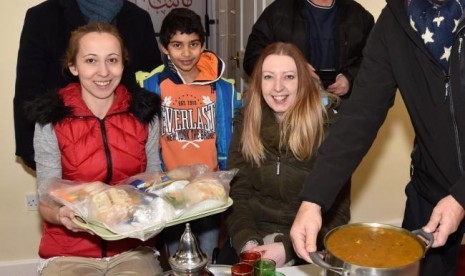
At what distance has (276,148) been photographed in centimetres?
189

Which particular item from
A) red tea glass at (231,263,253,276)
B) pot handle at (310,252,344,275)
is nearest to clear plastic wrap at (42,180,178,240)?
red tea glass at (231,263,253,276)

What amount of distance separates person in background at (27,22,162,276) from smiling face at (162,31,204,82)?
35 cm

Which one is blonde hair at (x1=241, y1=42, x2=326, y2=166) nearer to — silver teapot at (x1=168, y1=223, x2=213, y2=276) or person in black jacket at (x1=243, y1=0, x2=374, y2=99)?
person in black jacket at (x1=243, y1=0, x2=374, y2=99)

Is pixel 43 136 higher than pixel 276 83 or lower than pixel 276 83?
lower

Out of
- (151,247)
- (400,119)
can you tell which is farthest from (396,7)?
(400,119)

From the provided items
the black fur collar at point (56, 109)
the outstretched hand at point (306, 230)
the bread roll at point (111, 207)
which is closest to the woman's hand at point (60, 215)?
the bread roll at point (111, 207)

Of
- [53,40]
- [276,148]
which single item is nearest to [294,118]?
[276,148]

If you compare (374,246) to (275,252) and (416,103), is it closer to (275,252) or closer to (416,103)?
(416,103)

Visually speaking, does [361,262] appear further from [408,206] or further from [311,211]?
[408,206]

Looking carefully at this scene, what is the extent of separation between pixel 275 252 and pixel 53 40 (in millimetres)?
1271

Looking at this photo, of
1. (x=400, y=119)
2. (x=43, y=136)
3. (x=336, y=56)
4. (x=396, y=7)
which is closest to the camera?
(x=396, y=7)

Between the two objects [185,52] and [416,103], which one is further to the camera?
[185,52]

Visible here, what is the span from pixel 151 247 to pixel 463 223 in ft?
3.46

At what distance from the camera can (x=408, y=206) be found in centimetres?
162
